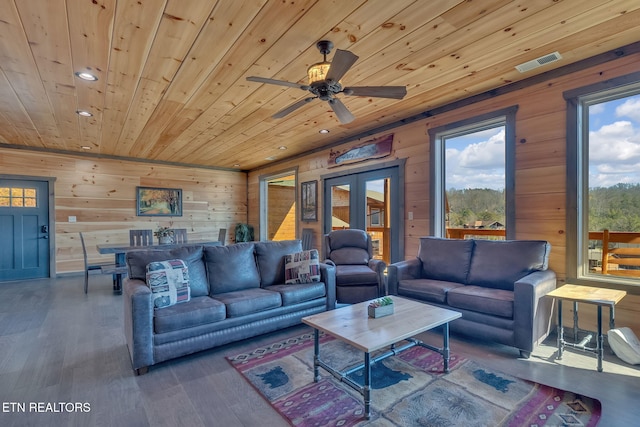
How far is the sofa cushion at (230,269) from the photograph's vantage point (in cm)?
320

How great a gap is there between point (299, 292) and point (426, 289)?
1337mm

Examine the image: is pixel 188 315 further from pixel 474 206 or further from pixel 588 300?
pixel 474 206

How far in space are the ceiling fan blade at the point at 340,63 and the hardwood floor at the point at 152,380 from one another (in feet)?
7.43

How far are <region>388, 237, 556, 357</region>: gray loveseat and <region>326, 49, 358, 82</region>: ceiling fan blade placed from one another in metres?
2.24

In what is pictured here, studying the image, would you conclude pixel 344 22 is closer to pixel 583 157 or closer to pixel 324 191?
pixel 583 157

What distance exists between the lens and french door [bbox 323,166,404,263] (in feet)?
15.3

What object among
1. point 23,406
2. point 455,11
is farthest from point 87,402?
point 455,11

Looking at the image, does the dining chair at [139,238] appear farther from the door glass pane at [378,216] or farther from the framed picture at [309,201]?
the door glass pane at [378,216]

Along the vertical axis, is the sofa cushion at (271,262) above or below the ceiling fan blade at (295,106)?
below

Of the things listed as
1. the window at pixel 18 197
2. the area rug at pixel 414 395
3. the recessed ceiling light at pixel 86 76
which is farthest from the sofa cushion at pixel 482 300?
the window at pixel 18 197

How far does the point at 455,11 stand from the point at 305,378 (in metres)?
2.77

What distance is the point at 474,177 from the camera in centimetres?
391

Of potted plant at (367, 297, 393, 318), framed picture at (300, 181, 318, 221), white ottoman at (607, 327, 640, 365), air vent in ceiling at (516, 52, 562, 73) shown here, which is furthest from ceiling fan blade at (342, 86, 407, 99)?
framed picture at (300, 181, 318, 221)

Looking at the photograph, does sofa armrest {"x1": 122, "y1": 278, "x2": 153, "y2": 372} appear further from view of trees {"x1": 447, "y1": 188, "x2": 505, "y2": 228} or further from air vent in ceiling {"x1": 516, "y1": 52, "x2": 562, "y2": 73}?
air vent in ceiling {"x1": 516, "y1": 52, "x2": 562, "y2": 73}
